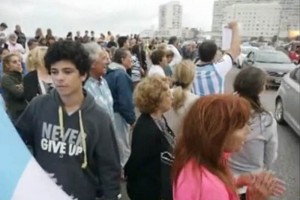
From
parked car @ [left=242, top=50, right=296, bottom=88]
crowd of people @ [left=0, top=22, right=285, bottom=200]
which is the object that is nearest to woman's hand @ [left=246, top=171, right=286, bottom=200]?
crowd of people @ [left=0, top=22, right=285, bottom=200]

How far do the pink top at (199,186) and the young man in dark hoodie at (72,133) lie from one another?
0.60 m

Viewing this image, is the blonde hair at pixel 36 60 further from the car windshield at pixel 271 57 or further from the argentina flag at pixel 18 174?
the car windshield at pixel 271 57

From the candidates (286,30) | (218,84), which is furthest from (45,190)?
(286,30)

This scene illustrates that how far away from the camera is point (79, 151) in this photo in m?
2.11

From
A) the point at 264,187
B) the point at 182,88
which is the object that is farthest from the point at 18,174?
the point at 182,88

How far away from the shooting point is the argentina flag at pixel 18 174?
1636mm

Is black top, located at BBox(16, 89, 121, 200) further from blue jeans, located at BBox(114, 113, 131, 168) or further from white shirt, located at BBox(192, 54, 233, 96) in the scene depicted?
white shirt, located at BBox(192, 54, 233, 96)

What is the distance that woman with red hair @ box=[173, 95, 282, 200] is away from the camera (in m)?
1.65

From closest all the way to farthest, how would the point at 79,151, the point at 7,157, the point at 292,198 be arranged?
the point at 7,157
the point at 79,151
the point at 292,198

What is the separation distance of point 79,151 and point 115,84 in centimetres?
218

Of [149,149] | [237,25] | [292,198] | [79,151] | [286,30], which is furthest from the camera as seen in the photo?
[286,30]

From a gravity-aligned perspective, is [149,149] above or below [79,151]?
below

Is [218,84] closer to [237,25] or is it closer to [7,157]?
[237,25]

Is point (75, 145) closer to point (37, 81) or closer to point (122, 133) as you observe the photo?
point (37, 81)
